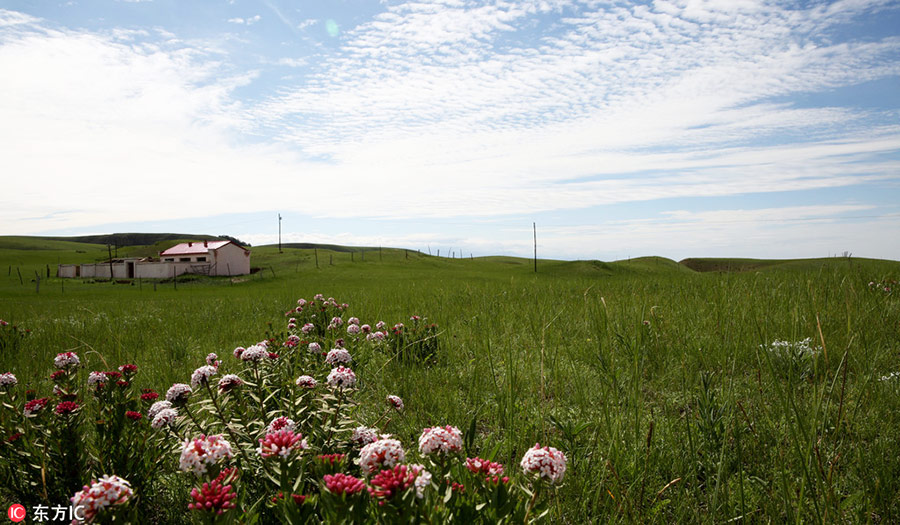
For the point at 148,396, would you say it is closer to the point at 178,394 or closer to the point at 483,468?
the point at 178,394

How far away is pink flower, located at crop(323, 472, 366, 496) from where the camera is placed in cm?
120

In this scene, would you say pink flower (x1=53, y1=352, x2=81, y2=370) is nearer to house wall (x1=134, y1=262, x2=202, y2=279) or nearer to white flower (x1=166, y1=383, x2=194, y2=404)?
white flower (x1=166, y1=383, x2=194, y2=404)

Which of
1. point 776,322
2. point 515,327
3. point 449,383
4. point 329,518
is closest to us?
→ point 329,518

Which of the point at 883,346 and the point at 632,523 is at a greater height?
the point at 883,346

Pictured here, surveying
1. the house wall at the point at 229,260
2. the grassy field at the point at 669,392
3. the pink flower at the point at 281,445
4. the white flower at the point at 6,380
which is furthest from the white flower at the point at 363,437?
the house wall at the point at 229,260

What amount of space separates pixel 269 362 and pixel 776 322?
591 cm

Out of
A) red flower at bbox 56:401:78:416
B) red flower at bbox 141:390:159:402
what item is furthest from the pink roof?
red flower at bbox 56:401:78:416

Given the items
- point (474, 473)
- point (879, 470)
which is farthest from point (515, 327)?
point (474, 473)

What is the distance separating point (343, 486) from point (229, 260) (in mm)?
62549

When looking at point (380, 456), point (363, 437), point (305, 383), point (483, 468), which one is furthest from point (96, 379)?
point (483, 468)

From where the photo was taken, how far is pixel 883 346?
4.46 metres

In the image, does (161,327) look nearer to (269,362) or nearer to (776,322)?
(269,362)

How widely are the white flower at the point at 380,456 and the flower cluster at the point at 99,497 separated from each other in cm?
68

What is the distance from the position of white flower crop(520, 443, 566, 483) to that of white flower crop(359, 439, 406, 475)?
1.33 ft
